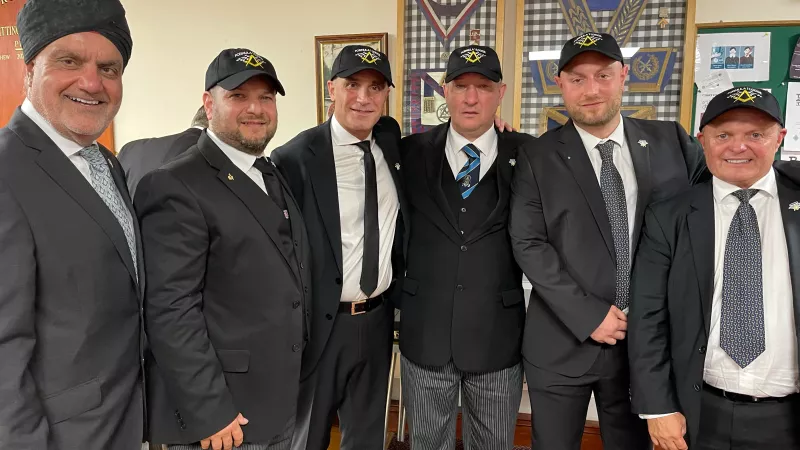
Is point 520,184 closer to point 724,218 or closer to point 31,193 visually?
point 724,218

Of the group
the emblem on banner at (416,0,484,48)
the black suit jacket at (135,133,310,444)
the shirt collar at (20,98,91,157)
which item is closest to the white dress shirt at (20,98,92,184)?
the shirt collar at (20,98,91,157)

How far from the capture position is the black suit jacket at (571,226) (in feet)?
5.73

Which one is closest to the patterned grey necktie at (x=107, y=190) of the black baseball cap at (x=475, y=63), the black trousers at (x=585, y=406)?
the black baseball cap at (x=475, y=63)

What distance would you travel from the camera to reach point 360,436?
6.69 ft

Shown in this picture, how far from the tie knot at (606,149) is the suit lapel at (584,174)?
0.06 m

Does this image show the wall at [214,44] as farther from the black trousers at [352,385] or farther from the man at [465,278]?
the black trousers at [352,385]

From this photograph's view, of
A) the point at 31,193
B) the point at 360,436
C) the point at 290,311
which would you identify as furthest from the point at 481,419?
the point at 31,193

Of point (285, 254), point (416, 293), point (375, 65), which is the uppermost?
point (375, 65)

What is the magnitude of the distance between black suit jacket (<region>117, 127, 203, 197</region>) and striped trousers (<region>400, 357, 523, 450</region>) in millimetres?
1475

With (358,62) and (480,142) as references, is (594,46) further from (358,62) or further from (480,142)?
(358,62)

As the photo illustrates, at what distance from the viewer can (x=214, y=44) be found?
3.21m

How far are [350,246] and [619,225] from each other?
3.14ft

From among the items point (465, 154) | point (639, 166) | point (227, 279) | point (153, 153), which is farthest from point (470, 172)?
point (153, 153)

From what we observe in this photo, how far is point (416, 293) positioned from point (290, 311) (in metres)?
0.56
